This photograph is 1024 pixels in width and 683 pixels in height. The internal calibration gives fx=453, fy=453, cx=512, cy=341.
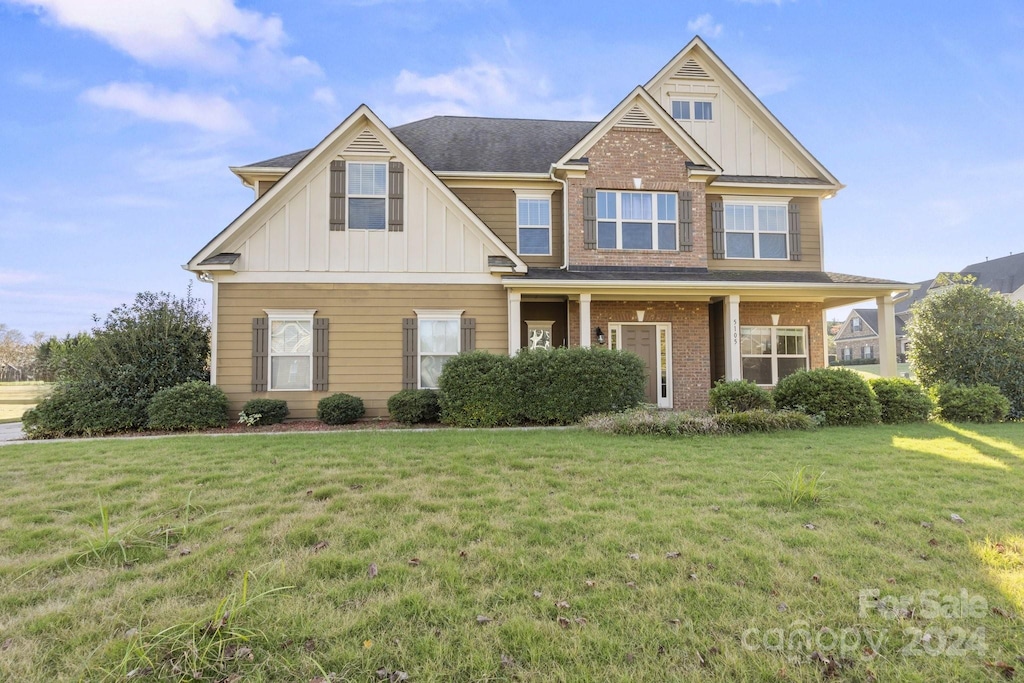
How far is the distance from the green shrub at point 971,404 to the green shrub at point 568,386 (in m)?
7.07

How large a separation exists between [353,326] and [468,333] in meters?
2.81

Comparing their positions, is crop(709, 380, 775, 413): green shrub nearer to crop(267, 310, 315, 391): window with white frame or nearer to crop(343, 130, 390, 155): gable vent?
crop(267, 310, 315, 391): window with white frame

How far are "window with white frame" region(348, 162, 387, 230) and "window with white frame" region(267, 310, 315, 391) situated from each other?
258 centimetres

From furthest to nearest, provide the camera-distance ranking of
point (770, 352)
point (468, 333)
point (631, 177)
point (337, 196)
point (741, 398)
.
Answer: point (770, 352)
point (631, 177)
point (468, 333)
point (337, 196)
point (741, 398)

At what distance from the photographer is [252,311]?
35.8 feet

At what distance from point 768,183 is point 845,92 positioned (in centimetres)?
460

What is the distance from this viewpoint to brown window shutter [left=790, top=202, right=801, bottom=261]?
44.9ft

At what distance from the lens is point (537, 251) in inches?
517

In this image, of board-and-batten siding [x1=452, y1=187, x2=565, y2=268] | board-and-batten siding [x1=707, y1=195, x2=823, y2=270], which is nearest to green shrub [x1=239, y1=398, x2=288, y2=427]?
board-and-batten siding [x1=452, y1=187, x2=565, y2=268]

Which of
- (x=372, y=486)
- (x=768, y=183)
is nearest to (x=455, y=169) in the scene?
(x=768, y=183)

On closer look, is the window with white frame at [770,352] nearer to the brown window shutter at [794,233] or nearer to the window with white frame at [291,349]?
the brown window shutter at [794,233]

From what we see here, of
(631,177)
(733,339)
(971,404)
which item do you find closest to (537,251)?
(631,177)

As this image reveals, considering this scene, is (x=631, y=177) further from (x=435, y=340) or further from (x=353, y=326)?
(x=353, y=326)

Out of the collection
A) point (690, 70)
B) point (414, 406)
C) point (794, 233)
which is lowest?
point (414, 406)
